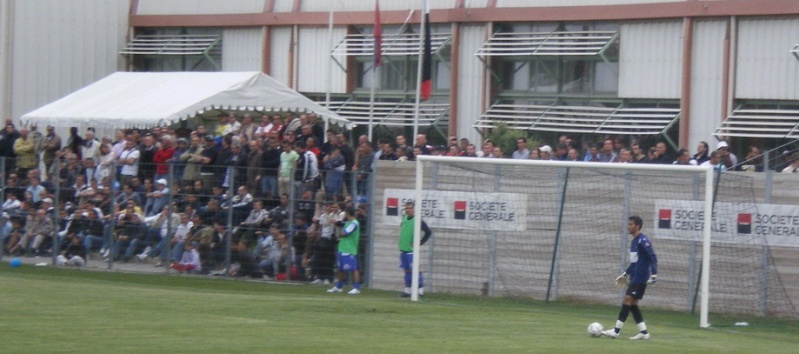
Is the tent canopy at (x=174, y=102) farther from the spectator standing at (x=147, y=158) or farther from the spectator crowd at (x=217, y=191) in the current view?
the spectator standing at (x=147, y=158)

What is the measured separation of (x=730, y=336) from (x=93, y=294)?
9341 millimetres

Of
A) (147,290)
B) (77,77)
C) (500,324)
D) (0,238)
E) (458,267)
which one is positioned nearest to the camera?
(500,324)

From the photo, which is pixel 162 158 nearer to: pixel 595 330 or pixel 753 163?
pixel 753 163

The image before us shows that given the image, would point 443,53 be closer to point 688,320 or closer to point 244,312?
point 688,320

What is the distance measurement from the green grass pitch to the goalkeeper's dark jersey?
83cm

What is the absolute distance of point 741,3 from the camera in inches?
1148

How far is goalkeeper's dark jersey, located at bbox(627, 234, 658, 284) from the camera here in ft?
53.7

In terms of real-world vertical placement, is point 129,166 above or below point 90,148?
below

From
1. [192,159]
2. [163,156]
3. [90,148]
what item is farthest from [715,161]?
[90,148]

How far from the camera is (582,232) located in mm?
22938

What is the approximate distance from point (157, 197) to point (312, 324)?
1111cm

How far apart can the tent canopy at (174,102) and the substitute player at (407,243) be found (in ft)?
23.1

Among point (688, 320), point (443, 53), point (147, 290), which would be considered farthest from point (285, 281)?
point (443, 53)

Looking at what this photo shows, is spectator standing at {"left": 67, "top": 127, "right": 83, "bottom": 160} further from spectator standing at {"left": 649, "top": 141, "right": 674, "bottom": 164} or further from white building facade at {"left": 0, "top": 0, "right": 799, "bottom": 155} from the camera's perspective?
spectator standing at {"left": 649, "top": 141, "right": 674, "bottom": 164}
